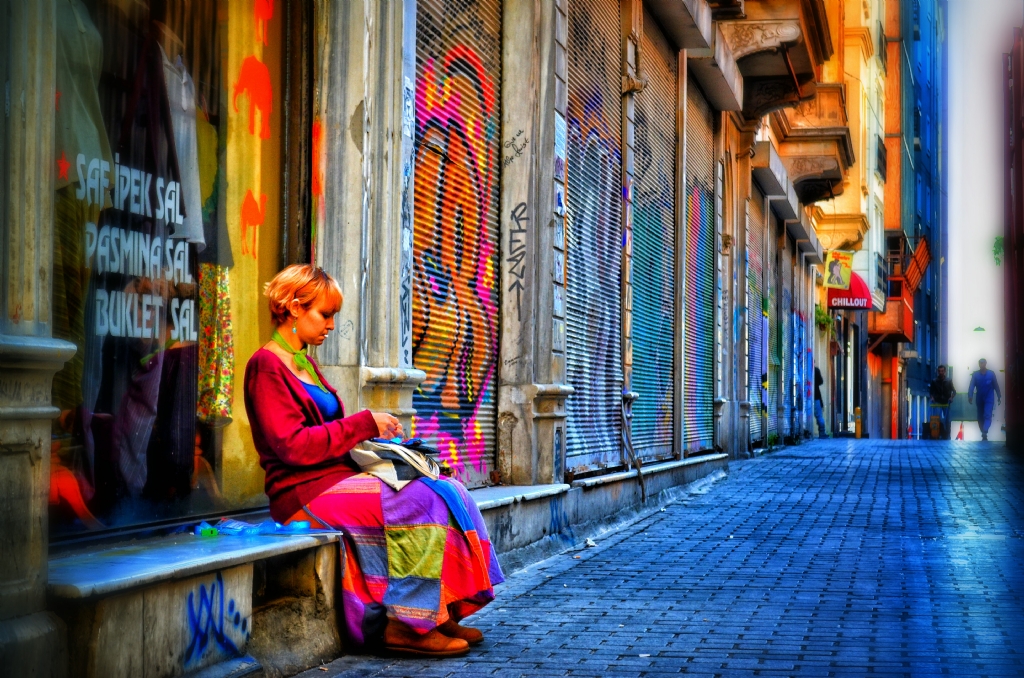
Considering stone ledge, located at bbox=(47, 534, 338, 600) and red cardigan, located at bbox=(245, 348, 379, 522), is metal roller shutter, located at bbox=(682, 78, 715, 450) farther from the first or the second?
stone ledge, located at bbox=(47, 534, 338, 600)

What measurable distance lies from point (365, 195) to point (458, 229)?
6.68ft

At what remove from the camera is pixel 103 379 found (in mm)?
5062

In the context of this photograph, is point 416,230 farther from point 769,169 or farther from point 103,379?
point 769,169

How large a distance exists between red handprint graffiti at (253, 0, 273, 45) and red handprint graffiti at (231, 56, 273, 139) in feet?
0.41

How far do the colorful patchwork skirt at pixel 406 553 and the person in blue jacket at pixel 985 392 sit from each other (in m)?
29.8

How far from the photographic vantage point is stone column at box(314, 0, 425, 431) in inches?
259

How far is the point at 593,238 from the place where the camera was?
38.1 ft

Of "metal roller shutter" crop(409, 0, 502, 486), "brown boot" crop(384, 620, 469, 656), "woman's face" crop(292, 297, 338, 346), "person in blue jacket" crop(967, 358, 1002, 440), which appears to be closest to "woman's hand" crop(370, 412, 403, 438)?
"woman's face" crop(292, 297, 338, 346)

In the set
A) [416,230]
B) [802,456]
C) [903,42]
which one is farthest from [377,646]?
[903,42]

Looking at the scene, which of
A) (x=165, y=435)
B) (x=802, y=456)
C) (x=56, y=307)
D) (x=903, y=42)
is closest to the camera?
(x=56, y=307)

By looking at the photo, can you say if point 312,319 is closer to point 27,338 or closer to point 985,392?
point 27,338

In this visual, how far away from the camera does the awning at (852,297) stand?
37.4 m

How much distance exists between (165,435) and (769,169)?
18.7 metres

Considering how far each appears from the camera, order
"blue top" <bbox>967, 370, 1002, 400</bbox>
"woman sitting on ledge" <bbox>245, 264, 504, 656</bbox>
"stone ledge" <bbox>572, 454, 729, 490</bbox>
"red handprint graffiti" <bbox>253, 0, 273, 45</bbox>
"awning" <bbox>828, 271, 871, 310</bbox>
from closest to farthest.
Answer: "woman sitting on ledge" <bbox>245, 264, 504, 656</bbox> → "red handprint graffiti" <bbox>253, 0, 273, 45</bbox> → "stone ledge" <bbox>572, 454, 729, 490</bbox> → "blue top" <bbox>967, 370, 1002, 400</bbox> → "awning" <bbox>828, 271, 871, 310</bbox>
